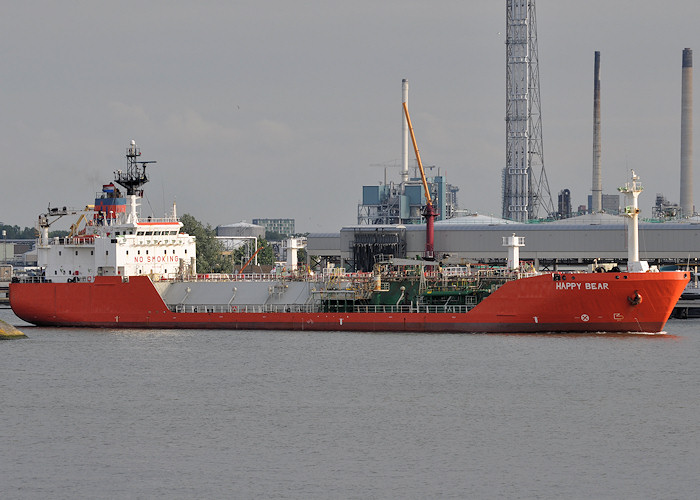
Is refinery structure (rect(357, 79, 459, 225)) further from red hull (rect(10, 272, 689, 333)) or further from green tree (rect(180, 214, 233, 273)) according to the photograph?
red hull (rect(10, 272, 689, 333))

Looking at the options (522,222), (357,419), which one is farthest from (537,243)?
(357,419)

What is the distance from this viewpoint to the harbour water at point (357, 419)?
25938mm

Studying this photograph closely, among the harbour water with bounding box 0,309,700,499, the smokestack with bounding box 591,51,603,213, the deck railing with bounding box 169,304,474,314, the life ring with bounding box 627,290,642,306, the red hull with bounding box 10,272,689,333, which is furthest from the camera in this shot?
the smokestack with bounding box 591,51,603,213

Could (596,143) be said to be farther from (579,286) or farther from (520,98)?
(579,286)

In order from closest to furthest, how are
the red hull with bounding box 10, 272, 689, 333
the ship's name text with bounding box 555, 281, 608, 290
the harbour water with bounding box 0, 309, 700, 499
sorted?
the harbour water with bounding box 0, 309, 700, 499 → the ship's name text with bounding box 555, 281, 608, 290 → the red hull with bounding box 10, 272, 689, 333

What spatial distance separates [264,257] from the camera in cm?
13012

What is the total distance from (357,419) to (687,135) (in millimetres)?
94010

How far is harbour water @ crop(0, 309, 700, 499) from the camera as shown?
2594 centimetres

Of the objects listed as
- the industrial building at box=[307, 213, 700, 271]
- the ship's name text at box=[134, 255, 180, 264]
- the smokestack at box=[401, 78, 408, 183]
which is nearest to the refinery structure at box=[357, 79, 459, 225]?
the smokestack at box=[401, 78, 408, 183]

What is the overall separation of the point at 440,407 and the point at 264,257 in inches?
3815

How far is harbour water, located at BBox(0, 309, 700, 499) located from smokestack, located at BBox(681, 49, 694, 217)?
73752mm

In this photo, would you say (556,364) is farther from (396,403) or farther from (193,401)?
(193,401)

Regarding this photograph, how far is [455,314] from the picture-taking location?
169 ft

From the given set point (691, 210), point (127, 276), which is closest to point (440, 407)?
point (127, 276)
